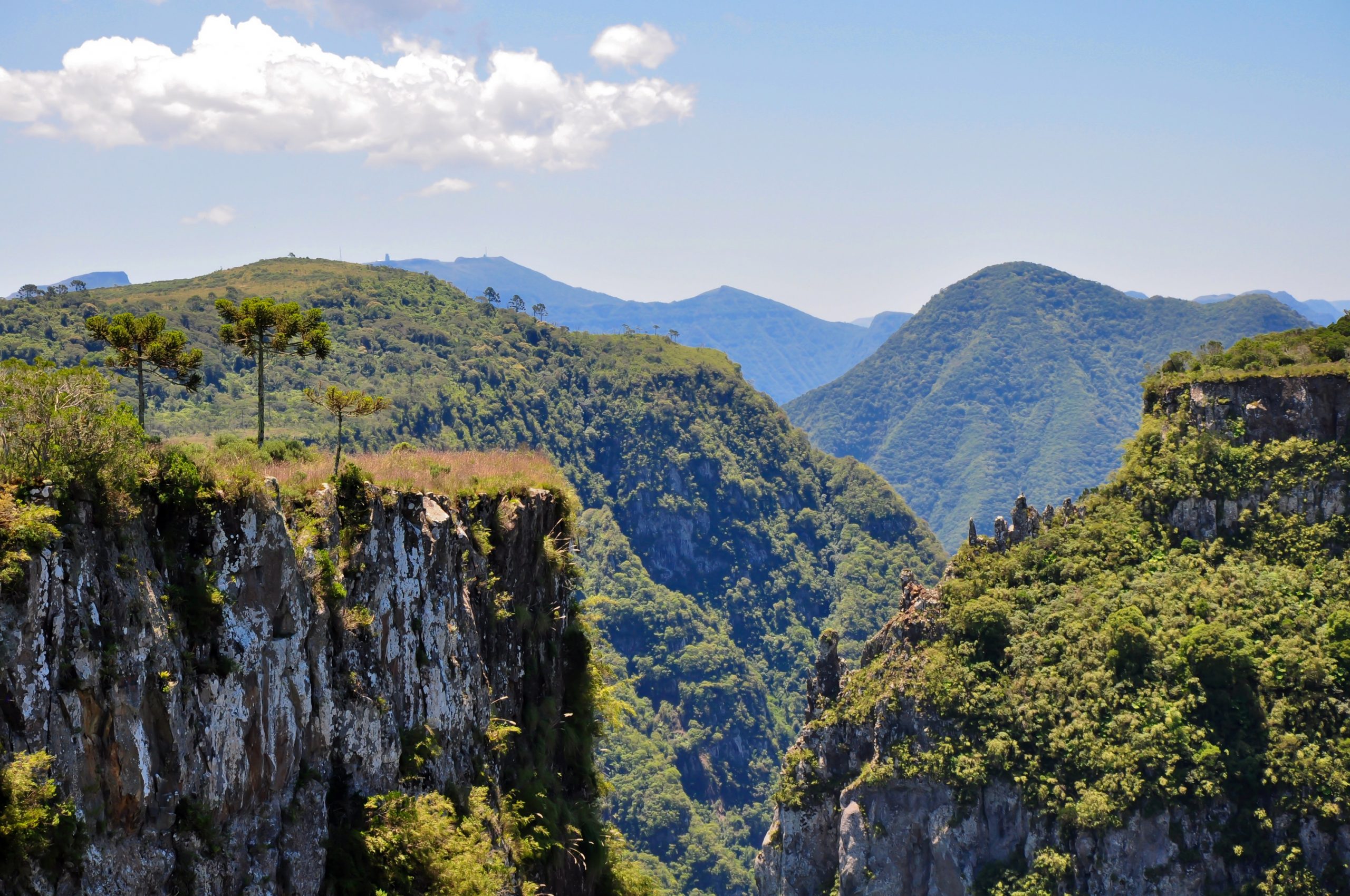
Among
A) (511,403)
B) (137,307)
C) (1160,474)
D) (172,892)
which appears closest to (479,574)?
(172,892)

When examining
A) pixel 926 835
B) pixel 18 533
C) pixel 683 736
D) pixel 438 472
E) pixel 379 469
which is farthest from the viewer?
pixel 683 736

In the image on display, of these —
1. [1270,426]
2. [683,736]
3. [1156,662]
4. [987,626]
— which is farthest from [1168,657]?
[683,736]

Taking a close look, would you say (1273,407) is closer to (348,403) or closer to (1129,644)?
(1129,644)

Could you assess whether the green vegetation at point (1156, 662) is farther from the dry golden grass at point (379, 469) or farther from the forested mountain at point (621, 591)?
the forested mountain at point (621, 591)

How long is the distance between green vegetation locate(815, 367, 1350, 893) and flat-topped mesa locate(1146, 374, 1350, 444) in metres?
0.82

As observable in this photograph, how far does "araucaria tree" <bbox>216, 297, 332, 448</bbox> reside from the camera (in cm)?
2214

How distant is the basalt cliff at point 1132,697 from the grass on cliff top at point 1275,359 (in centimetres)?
59

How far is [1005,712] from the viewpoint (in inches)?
2229

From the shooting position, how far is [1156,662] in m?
53.8

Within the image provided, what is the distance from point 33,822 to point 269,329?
13909 mm

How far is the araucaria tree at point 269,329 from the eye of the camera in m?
22.1

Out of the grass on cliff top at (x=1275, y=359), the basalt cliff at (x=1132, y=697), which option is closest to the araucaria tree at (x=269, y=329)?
the basalt cliff at (x=1132, y=697)

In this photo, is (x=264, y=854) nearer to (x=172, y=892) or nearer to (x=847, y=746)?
(x=172, y=892)

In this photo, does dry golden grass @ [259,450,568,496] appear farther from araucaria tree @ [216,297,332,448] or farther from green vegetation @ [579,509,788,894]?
green vegetation @ [579,509,788,894]
